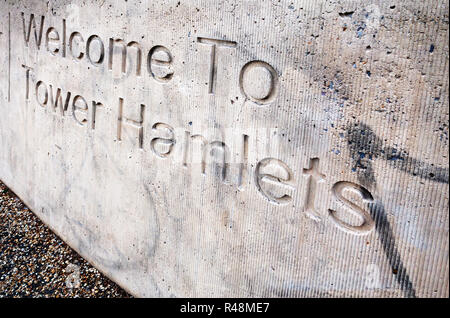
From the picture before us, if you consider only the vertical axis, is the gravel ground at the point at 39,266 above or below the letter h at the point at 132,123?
below

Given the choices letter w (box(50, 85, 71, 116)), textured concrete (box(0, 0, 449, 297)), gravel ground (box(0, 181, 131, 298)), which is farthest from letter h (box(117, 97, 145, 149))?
gravel ground (box(0, 181, 131, 298))

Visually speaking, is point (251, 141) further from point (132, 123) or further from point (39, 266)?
point (39, 266)

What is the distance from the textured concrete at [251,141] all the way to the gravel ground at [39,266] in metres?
0.09

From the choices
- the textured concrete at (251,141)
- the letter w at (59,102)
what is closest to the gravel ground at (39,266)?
the textured concrete at (251,141)

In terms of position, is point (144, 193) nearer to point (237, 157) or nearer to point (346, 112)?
point (237, 157)

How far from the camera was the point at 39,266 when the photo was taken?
8.31ft

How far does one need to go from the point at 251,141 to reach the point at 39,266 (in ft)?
5.08

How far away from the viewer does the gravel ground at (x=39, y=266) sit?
235 centimetres

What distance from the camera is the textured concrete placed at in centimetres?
141

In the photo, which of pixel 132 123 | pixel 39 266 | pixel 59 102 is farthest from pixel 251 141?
pixel 39 266

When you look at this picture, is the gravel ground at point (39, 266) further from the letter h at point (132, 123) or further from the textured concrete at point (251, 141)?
the letter h at point (132, 123)

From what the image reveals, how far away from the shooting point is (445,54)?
1.32 metres

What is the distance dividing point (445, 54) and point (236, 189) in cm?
90

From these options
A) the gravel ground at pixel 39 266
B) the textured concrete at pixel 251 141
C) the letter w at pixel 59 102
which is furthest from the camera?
the letter w at pixel 59 102
